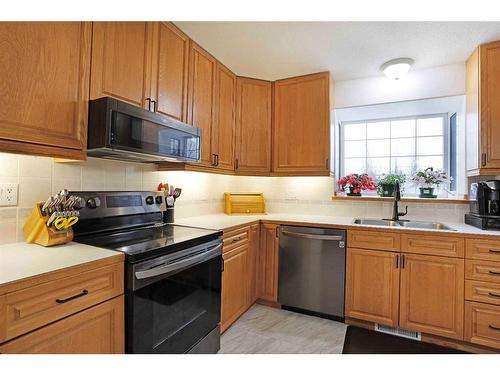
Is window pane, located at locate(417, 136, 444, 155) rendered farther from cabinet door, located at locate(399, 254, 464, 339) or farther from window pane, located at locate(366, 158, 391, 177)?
cabinet door, located at locate(399, 254, 464, 339)

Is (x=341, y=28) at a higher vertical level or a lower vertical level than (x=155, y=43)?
higher

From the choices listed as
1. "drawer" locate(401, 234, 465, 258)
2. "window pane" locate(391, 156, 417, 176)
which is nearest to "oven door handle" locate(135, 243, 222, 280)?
"drawer" locate(401, 234, 465, 258)

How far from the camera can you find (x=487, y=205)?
1954 mm

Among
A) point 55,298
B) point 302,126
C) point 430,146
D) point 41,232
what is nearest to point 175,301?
point 55,298

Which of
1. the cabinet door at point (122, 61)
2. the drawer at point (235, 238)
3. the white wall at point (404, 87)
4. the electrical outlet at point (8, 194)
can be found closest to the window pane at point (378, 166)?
the white wall at point (404, 87)

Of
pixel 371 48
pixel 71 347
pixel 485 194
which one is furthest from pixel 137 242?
pixel 485 194

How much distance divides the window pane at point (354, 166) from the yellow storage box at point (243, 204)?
42.3 inches

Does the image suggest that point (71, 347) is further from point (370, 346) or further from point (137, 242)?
point (370, 346)

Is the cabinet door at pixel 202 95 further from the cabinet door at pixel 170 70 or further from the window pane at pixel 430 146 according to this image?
the window pane at pixel 430 146

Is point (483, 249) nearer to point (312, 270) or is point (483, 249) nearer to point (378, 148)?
point (312, 270)

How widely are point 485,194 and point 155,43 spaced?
2657mm

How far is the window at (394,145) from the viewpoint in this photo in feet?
8.70

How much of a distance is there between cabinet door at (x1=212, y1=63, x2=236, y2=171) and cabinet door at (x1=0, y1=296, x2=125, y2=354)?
57.6 inches

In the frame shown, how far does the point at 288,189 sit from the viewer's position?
115 inches
